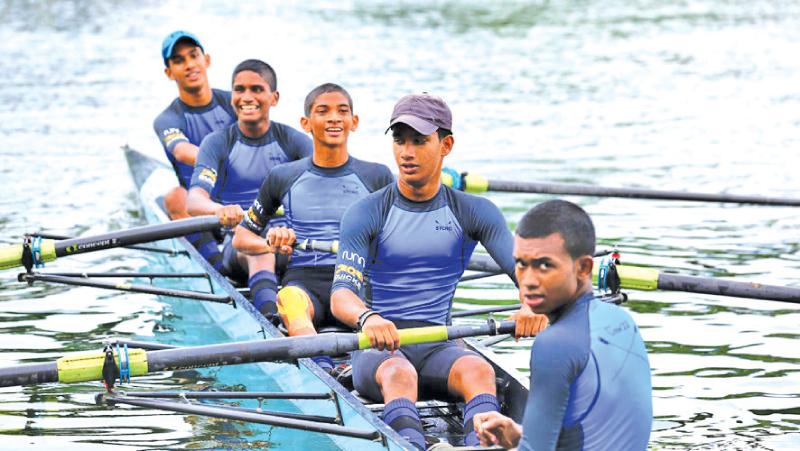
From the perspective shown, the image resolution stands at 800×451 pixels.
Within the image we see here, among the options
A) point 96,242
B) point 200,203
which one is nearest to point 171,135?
point 200,203

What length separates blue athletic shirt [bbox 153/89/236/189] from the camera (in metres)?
11.8

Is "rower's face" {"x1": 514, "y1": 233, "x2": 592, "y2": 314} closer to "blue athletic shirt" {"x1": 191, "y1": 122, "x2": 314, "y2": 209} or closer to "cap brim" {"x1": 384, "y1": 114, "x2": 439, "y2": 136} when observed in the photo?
"cap brim" {"x1": 384, "y1": 114, "x2": 439, "y2": 136}

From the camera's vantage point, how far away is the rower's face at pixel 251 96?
1014 cm

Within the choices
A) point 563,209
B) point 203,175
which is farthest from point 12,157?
point 563,209

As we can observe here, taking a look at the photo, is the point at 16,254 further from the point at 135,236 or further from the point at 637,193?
the point at 637,193

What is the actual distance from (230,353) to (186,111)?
5777 mm

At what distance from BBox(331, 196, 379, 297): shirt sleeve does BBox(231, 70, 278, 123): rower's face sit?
10.7 feet

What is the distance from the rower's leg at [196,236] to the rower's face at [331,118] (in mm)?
2473

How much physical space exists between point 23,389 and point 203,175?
2224 mm

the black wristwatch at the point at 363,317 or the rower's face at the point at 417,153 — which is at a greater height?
the rower's face at the point at 417,153

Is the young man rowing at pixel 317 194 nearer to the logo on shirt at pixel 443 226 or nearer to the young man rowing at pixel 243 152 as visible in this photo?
the young man rowing at pixel 243 152

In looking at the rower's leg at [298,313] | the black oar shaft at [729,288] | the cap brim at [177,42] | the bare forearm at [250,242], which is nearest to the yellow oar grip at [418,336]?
the rower's leg at [298,313]

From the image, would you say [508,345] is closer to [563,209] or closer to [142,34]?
[563,209]

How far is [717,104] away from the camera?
22.5 m
